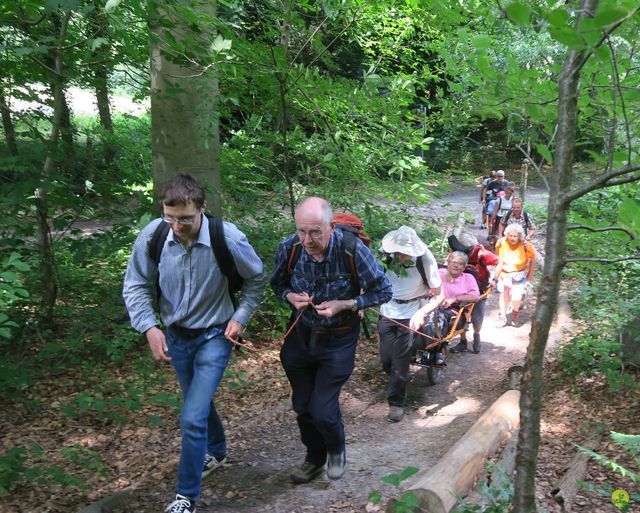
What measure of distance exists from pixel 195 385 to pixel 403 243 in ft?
8.59

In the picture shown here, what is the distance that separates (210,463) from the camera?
400 centimetres

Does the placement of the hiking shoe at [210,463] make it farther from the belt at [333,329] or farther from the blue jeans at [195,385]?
the belt at [333,329]

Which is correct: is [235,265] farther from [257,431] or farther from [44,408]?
[44,408]

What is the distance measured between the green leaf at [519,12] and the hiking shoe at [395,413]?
4.70 metres

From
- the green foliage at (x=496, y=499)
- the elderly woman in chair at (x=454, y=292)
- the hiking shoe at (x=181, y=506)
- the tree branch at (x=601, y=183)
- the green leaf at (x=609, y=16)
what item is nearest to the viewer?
the green leaf at (x=609, y=16)

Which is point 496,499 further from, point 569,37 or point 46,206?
point 46,206

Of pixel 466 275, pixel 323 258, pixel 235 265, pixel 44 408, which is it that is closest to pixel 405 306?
pixel 466 275

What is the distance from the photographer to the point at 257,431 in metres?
5.03

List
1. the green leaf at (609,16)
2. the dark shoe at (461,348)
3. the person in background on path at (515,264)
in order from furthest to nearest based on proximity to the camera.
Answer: the person in background on path at (515,264), the dark shoe at (461,348), the green leaf at (609,16)

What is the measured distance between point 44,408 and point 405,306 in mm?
3663

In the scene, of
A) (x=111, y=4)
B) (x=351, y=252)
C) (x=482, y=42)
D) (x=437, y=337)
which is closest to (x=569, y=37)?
(x=482, y=42)

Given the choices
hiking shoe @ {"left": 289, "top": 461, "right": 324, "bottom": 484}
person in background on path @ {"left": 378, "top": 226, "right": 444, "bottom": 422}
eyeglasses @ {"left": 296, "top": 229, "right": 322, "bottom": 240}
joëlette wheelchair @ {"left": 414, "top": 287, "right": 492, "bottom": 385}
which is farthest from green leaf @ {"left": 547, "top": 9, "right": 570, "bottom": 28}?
joëlette wheelchair @ {"left": 414, "top": 287, "right": 492, "bottom": 385}

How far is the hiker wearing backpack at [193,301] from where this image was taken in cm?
324

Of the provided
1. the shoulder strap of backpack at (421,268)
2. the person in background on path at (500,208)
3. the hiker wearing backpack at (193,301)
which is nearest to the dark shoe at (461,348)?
the shoulder strap of backpack at (421,268)
